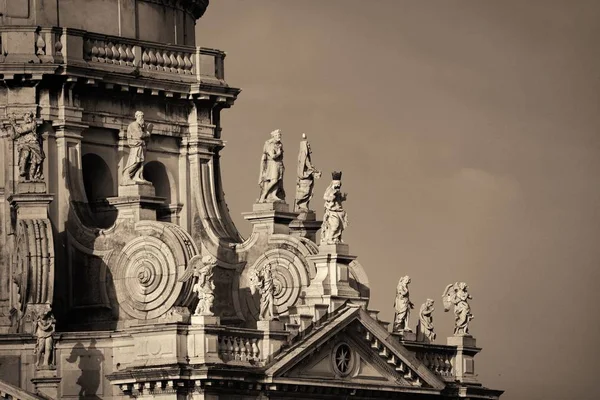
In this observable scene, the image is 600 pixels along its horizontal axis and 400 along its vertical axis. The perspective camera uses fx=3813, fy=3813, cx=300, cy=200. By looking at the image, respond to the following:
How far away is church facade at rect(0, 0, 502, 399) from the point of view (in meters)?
106

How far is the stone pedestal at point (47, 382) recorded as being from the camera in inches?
4136

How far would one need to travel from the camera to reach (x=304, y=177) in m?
114

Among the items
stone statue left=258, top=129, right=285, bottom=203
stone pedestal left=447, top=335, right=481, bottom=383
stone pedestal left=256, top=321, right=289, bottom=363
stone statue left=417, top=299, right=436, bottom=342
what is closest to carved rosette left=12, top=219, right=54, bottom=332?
stone pedestal left=256, top=321, right=289, bottom=363

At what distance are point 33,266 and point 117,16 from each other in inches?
424

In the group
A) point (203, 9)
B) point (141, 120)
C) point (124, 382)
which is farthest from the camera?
point (203, 9)

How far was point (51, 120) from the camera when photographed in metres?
112

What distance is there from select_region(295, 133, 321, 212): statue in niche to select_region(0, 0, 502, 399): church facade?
67 millimetres

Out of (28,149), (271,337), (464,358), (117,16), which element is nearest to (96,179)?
(117,16)

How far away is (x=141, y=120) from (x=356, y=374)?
32.8ft

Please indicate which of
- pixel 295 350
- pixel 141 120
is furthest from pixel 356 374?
pixel 141 120

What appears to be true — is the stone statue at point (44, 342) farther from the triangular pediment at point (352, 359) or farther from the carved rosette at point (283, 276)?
the carved rosette at point (283, 276)

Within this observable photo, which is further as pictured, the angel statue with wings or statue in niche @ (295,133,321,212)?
statue in niche @ (295,133,321,212)

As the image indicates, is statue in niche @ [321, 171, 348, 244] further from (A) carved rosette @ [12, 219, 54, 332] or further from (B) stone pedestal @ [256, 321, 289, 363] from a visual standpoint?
(A) carved rosette @ [12, 219, 54, 332]

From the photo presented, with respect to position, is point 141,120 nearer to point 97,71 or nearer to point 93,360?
point 97,71
